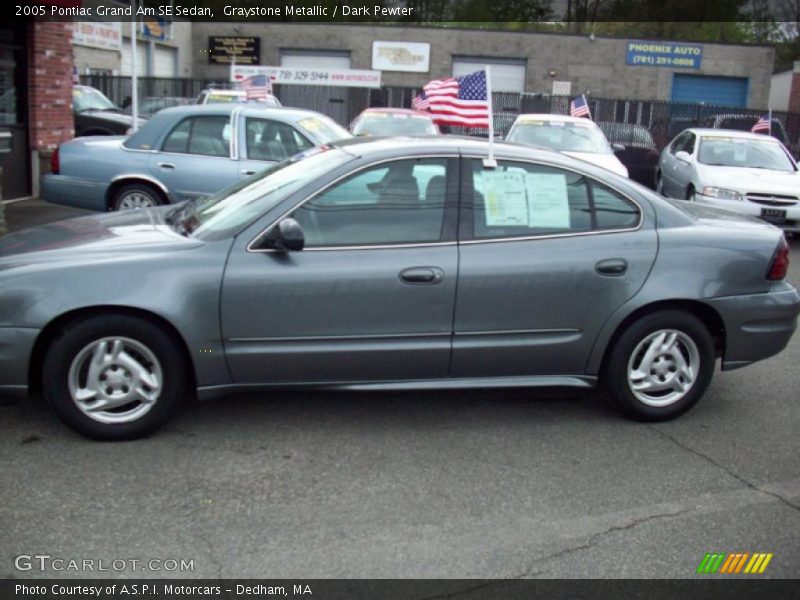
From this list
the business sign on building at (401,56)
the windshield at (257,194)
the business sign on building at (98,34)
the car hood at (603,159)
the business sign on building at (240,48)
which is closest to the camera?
the windshield at (257,194)

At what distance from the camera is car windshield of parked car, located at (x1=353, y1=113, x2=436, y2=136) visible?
15.5 metres

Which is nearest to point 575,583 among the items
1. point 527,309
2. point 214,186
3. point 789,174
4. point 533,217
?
point 527,309

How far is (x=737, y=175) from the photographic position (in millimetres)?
12414

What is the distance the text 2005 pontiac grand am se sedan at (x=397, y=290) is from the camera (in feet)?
14.6

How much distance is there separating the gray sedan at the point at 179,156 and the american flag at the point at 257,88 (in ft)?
21.2

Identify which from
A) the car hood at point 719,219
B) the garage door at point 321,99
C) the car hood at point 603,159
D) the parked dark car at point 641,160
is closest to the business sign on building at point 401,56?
the garage door at point 321,99

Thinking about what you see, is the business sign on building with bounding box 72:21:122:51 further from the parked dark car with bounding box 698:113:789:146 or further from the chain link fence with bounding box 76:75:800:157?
the parked dark car with bounding box 698:113:789:146

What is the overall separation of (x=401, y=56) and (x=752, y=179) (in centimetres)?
2867

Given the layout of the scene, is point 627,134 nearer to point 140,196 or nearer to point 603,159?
point 603,159

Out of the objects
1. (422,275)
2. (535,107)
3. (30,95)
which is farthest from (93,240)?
(535,107)

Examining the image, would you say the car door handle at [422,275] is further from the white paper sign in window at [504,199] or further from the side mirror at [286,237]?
the side mirror at [286,237]

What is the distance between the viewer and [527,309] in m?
4.80
